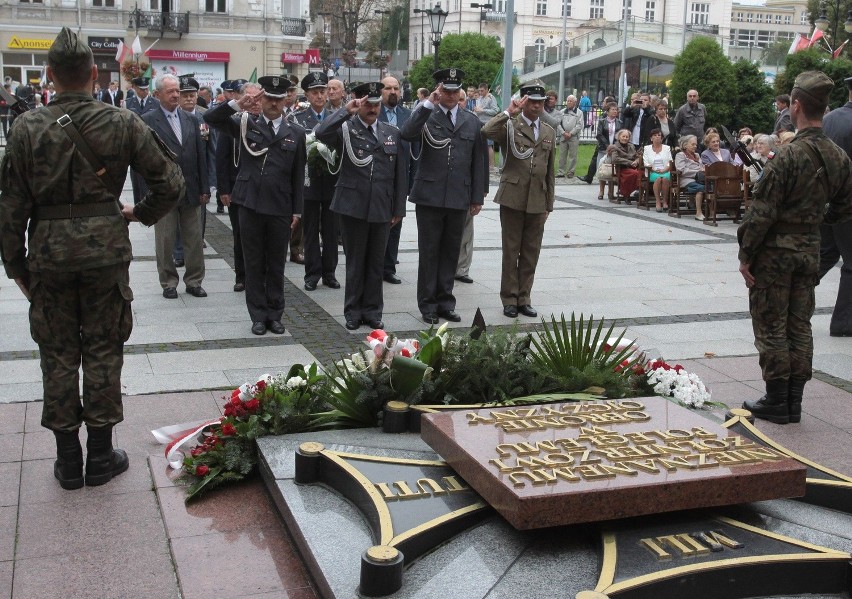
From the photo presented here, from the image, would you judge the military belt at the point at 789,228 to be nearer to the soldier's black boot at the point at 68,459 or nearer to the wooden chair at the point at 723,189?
the soldier's black boot at the point at 68,459

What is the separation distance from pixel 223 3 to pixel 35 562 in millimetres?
54008

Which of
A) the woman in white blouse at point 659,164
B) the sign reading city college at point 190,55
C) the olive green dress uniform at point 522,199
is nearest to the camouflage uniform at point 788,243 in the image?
the olive green dress uniform at point 522,199

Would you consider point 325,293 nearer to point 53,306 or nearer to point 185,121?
point 185,121

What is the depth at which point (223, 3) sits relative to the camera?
54.4 metres

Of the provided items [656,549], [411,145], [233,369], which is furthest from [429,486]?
[411,145]

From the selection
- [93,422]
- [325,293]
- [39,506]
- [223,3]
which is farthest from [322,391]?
[223,3]

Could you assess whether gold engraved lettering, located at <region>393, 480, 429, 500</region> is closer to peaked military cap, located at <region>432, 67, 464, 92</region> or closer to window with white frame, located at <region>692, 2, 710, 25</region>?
peaked military cap, located at <region>432, 67, 464, 92</region>

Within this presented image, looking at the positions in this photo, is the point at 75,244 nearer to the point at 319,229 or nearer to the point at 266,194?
the point at 266,194

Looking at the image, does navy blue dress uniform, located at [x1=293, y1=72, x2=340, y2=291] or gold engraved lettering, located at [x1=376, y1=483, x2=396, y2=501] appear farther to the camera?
navy blue dress uniform, located at [x1=293, y1=72, x2=340, y2=291]

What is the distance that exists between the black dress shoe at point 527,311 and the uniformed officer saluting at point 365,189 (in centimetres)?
133

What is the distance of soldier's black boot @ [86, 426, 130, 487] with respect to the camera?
4797 mm

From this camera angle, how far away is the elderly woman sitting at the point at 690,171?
16.0 m

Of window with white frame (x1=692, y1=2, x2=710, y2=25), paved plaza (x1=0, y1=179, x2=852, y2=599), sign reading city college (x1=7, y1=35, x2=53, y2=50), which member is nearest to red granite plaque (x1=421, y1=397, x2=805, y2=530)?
paved plaza (x1=0, y1=179, x2=852, y2=599)

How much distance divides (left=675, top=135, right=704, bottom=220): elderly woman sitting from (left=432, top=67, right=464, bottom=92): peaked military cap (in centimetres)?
851
